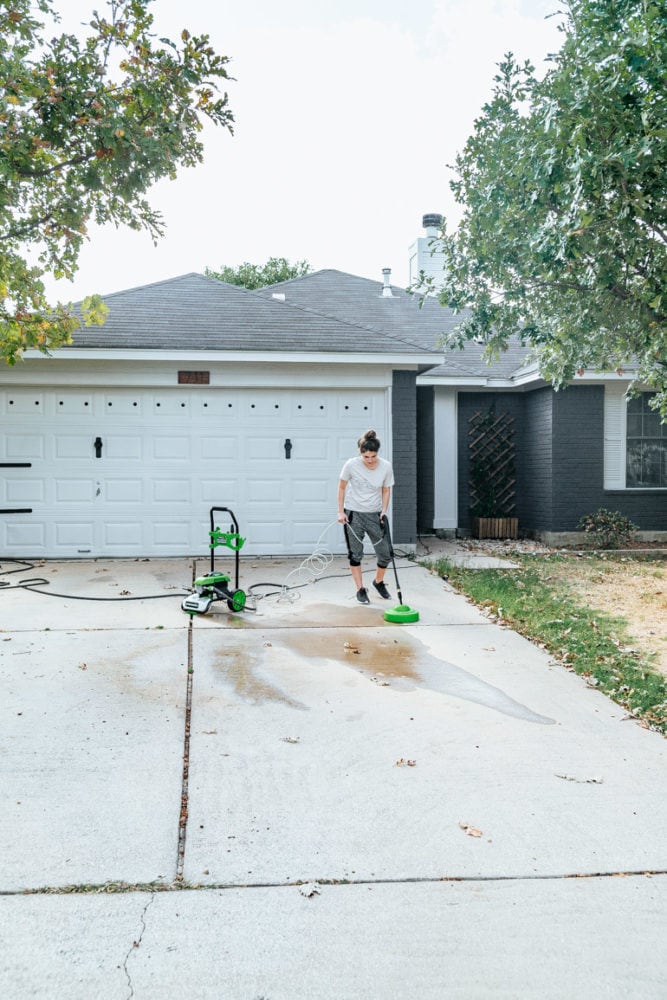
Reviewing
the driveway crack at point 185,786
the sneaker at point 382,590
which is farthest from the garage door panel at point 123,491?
the driveway crack at point 185,786

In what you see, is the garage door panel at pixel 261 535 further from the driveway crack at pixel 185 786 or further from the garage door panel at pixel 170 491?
the driveway crack at pixel 185 786

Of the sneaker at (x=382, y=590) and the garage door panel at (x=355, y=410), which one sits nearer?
the sneaker at (x=382, y=590)

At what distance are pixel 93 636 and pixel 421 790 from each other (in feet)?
12.2

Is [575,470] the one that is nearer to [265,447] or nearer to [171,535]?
[265,447]

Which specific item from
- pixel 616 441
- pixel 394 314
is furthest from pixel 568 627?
pixel 394 314

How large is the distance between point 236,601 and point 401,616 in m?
1.54

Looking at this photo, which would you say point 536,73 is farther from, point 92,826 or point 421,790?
point 92,826

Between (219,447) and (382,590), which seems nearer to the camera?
(382,590)

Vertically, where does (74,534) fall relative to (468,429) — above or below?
below

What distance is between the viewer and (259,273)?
42906mm

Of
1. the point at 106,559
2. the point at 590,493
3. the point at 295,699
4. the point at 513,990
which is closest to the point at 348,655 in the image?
the point at 295,699

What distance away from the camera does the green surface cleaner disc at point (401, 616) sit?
280 inches

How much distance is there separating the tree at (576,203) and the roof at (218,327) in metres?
2.40

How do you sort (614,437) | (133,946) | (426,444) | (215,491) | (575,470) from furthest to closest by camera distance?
(426,444) < (614,437) < (575,470) < (215,491) < (133,946)
